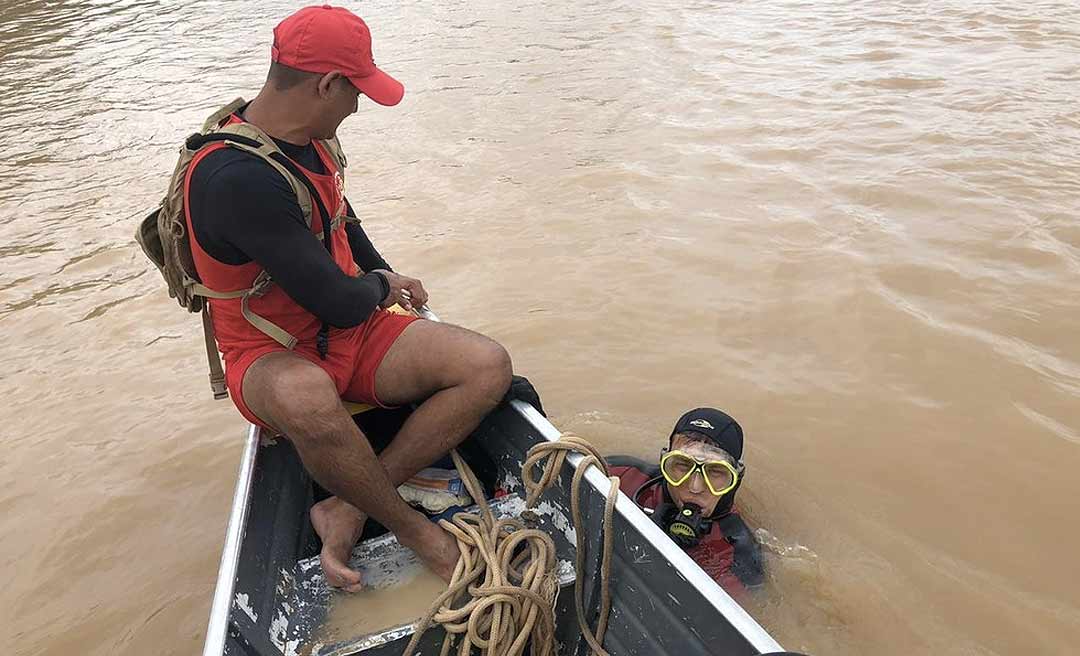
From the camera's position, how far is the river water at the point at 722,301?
3.61 meters

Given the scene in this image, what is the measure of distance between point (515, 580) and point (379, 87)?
5.50 ft

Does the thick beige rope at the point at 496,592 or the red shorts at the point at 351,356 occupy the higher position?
the red shorts at the point at 351,356

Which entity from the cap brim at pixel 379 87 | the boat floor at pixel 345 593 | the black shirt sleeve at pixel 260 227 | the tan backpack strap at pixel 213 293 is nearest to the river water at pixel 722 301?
the boat floor at pixel 345 593

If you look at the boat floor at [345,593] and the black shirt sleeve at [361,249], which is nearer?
the boat floor at [345,593]

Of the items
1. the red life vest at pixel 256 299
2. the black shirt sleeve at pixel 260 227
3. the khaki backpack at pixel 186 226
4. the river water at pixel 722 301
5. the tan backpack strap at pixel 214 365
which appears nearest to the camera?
the black shirt sleeve at pixel 260 227

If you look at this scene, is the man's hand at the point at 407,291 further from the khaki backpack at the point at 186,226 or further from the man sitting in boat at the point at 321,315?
the khaki backpack at the point at 186,226

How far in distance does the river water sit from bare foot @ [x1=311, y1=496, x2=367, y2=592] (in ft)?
3.18

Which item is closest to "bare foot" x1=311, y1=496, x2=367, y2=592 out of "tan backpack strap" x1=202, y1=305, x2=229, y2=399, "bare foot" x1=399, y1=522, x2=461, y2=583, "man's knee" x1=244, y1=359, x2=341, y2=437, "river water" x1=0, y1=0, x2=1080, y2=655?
"bare foot" x1=399, y1=522, x2=461, y2=583

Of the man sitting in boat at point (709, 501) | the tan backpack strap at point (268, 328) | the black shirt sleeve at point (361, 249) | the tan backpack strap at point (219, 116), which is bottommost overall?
the man sitting in boat at point (709, 501)

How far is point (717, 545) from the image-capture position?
3.39m

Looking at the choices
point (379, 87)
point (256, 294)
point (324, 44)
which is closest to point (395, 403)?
point (256, 294)

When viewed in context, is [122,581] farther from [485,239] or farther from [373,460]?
[485,239]

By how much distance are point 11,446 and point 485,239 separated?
3.48 metres

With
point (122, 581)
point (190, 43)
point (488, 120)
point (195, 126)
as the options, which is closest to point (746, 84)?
point (488, 120)
